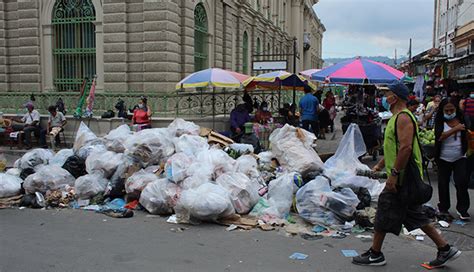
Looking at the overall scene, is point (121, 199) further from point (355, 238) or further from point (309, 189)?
point (355, 238)

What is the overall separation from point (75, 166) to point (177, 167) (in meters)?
2.37

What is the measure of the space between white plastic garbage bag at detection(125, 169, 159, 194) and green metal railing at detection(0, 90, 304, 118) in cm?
598

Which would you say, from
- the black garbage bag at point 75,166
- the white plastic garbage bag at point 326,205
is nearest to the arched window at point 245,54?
the black garbage bag at point 75,166

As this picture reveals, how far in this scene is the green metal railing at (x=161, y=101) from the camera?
14.0 metres

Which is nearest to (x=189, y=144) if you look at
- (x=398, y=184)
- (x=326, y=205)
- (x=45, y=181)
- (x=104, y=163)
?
(x=104, y=163)

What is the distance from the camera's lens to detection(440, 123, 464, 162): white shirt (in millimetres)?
6219

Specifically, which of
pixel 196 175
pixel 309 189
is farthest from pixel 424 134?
pixel 196 175

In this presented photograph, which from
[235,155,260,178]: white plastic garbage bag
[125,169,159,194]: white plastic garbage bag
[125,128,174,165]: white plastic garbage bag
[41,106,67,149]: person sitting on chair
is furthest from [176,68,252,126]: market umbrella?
[125,169,159,194]: white plastic garbage bag

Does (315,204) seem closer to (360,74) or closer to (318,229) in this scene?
(318,229)

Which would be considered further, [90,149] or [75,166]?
[90,149]

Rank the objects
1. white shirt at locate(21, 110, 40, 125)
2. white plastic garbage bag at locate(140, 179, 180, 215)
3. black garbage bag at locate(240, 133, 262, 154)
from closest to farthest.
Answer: white plastic garbage bag at locate(140, 179, 180, 215) < black garbage bag at locate(240, 133, 262, 154) < white shirt at locate(21, 110, 40, 125)

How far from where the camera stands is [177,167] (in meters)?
7.25

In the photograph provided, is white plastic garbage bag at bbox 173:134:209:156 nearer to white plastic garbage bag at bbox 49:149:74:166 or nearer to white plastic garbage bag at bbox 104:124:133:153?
white plastic garbage bag at bbox 104:124:133:153

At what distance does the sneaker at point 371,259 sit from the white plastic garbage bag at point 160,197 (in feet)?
9.83
